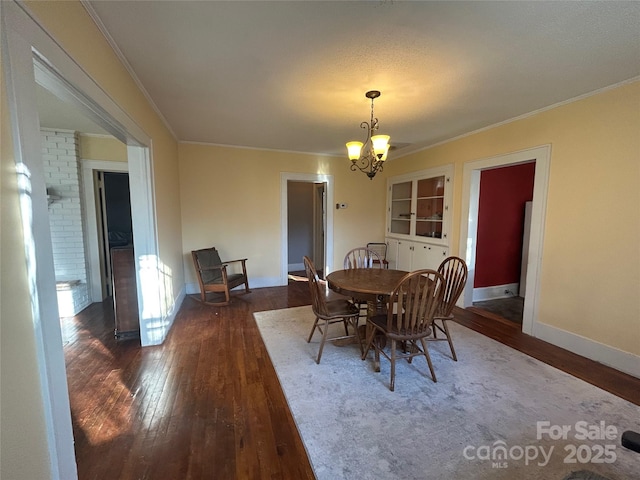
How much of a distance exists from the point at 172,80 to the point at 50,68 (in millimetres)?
1215

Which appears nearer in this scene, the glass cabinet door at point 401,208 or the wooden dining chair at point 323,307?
the wooden dining chair at point 323,307

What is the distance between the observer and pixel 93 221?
3.89 metres

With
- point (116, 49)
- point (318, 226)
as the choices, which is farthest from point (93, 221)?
point (318, 226)

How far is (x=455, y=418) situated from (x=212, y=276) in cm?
342

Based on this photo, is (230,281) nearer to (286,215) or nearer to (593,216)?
(286,215)

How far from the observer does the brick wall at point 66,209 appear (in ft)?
11.6

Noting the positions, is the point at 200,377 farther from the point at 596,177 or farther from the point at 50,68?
the point at 596,177

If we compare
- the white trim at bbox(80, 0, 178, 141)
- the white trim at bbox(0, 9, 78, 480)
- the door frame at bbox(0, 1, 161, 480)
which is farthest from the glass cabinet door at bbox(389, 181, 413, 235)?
the white trim at bbox(0, 9, 78, 480)

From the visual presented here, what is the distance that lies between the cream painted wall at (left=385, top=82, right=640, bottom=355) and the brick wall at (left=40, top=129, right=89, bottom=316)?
5593 mm

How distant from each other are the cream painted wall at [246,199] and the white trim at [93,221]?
1.00 m

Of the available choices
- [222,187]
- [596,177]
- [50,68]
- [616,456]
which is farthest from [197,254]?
[596,177]

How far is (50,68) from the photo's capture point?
117 cm

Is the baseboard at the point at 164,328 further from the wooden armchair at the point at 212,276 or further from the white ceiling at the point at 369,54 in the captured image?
the white ceiling at the point at 369,54

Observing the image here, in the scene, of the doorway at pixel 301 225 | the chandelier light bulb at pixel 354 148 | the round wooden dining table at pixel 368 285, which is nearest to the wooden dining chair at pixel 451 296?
the round wooden dining table at pixel 368 285
